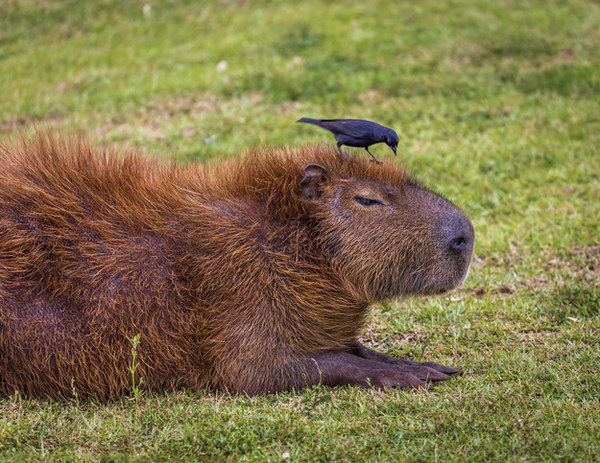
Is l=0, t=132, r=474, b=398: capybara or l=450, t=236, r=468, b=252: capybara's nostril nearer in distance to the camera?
l=0, t=132, r=474, b=398: capybara

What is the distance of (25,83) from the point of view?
32.2 feet

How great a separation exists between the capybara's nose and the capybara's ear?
0.72 meters

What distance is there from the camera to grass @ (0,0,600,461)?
327cm

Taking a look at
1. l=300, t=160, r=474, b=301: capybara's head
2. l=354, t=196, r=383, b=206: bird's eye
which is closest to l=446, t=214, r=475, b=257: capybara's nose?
l=300, t=160, r=474, b=301: capybara's head

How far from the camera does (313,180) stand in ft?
12.7

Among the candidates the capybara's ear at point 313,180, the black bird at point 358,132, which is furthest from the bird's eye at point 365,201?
the black bird at point 358,132

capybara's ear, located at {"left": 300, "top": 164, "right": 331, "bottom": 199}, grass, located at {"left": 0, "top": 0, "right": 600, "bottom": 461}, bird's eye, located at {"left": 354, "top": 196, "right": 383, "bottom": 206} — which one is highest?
capybara's ear, located at {"left": 300, "top": 164, "right": 331, "bottom": 199}

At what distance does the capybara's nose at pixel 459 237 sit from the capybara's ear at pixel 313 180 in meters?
0.72

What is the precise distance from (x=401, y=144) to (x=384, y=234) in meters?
4.05

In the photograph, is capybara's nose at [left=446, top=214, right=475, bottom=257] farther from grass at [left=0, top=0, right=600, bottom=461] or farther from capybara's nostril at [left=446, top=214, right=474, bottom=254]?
grass at [left=0, top=0, right=600, bottom=461]

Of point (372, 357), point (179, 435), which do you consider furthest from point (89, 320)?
point (372, 357)

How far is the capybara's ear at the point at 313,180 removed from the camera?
384 centimetres

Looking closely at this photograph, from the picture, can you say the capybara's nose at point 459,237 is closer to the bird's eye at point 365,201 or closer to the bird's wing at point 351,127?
the bird's eye at point 365,201

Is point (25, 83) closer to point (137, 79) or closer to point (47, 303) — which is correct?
point (137, 79)
